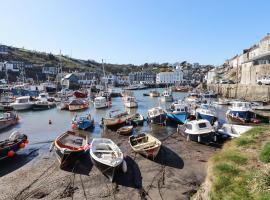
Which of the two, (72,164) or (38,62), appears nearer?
(72,164)

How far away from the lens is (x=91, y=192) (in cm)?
1435

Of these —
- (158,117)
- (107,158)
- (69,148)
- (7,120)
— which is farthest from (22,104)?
(107,158)

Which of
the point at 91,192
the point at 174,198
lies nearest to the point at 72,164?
the point at 91,192

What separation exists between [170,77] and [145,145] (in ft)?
511

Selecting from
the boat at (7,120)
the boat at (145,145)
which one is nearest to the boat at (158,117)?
the boat at (145,145)

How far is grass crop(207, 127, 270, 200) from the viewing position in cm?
942

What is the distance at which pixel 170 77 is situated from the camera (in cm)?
17400

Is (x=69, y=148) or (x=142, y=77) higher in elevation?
(x=142, y=77)

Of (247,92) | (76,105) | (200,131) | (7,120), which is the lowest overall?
(7,120)

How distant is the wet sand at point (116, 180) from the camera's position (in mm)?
14125

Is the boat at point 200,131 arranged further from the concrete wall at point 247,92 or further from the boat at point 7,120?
the concrete wall at point 247,92

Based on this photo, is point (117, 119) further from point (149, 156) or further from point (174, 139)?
point (149, 156)

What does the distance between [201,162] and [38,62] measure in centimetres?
16054

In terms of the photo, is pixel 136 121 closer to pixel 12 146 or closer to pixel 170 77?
pixel 12 146
